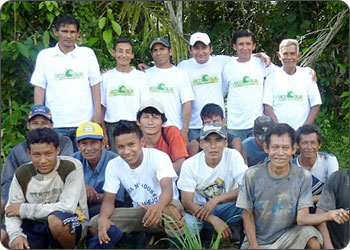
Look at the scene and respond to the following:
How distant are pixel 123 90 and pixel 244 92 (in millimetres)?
1307

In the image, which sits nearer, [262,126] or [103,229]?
[103,229]

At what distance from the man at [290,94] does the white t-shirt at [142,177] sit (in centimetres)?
173

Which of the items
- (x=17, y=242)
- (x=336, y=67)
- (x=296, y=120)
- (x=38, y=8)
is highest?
(x=38, y=8)

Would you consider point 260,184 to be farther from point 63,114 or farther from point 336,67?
point 336,67

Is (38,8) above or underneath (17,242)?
above

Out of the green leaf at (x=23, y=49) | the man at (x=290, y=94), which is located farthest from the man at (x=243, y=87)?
the green leaf at (x=23, y=49)

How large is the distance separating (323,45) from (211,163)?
4.11 meters

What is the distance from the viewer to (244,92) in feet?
19.7

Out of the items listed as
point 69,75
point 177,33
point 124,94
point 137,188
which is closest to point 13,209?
point 137,188

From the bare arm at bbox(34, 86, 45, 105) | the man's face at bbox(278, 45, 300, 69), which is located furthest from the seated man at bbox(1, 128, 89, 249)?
the man's face at bbox(278, 45, 300, 69)

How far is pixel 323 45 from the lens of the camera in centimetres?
809

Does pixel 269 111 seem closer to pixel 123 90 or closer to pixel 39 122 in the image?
pixel 123 90

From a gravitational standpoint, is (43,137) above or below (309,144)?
above

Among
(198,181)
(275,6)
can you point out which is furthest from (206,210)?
(275,6)
